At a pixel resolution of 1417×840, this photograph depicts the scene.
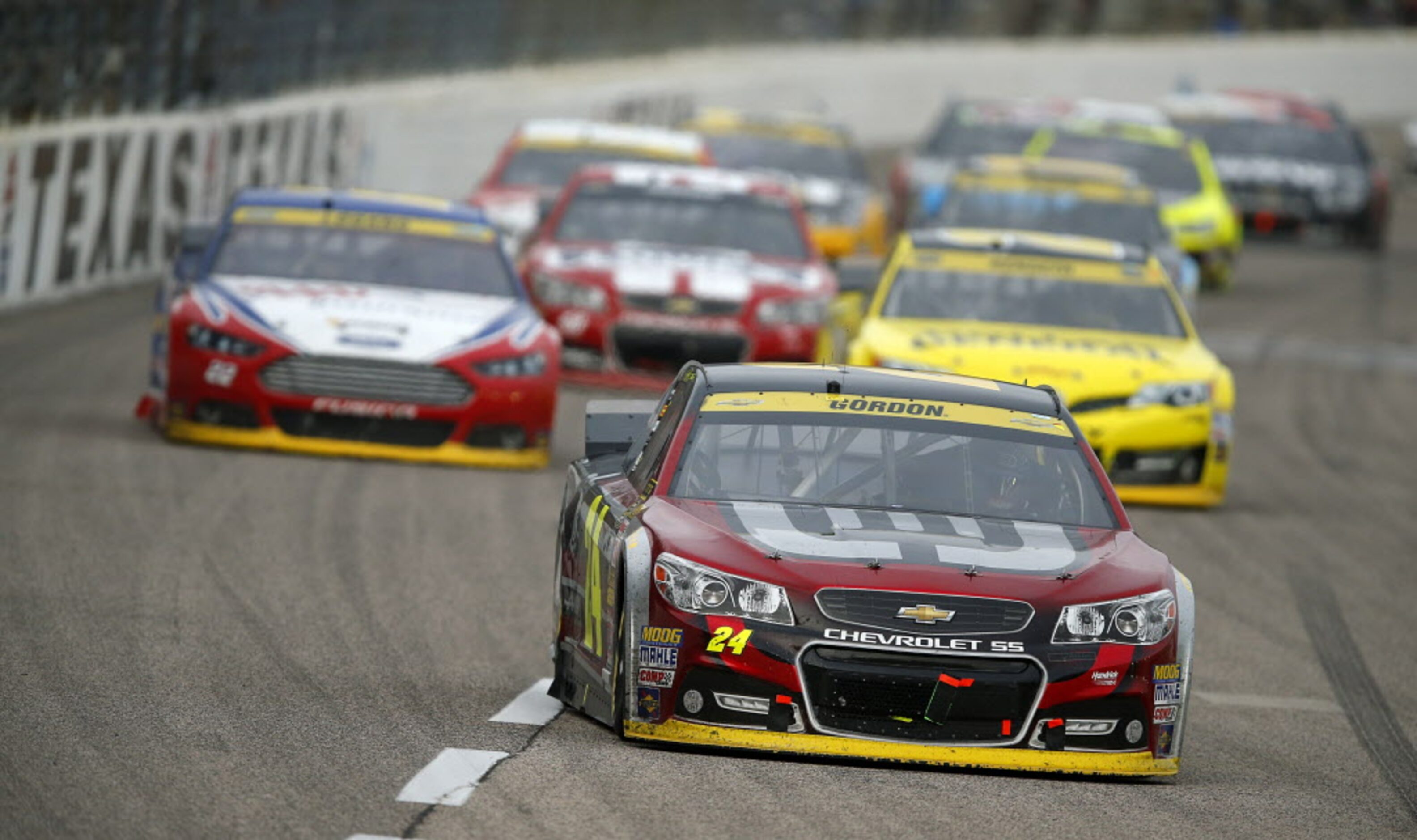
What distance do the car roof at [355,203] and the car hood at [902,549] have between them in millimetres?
8470

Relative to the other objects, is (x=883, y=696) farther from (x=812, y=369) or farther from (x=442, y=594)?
(x=442, y=594)

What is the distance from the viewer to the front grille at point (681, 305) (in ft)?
62.6

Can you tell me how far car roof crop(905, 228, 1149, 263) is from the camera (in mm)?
17031

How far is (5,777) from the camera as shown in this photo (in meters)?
7.27

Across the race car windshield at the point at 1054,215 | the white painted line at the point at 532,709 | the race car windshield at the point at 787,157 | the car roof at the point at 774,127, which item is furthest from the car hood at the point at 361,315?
the car roof at the point at 774,127

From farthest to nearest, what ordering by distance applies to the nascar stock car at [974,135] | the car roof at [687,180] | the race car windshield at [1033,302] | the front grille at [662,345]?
the nascar stock car at [974,135] → the car roof at [687,180] → the front grille at [662,345] → the race car windshield at [1033,302]

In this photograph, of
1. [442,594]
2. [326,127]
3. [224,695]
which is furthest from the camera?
[326,127]

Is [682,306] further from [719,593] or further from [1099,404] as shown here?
[719,593]

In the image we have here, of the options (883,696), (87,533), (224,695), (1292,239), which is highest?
(883,696)

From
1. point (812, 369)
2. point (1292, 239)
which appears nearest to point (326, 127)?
point (1292, 239)

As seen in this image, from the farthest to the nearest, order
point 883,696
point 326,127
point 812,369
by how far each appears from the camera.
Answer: point 326,127 < point 812,369 < point 883,696

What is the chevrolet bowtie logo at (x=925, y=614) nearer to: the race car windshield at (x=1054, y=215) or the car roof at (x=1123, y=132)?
the race car windshield at (x=1054, y=215)

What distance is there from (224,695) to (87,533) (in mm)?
3414

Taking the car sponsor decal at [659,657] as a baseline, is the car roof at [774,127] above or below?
below
